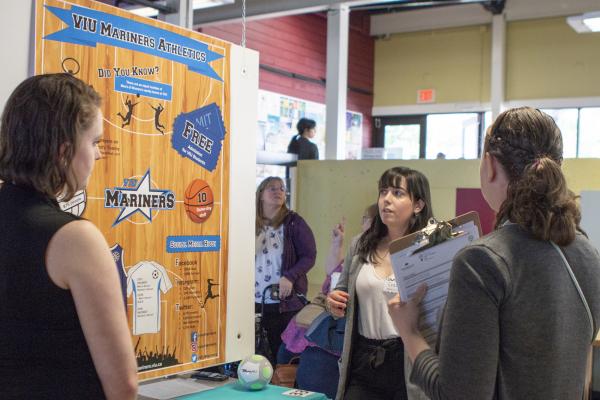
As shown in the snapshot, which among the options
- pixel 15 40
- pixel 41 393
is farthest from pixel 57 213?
pixel 15 40

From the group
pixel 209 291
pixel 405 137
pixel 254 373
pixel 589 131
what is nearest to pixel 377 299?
pixel 254 373

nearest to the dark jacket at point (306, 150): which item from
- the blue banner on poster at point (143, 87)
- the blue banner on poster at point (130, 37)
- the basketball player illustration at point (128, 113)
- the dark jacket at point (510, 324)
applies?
the blue banner on poster at point (130, 37)

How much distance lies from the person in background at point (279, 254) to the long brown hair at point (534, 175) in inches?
120

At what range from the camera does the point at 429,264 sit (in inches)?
60.4

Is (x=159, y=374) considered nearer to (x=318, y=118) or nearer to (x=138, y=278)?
(x=138, y=278)

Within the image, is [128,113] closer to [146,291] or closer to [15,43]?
[15,43]

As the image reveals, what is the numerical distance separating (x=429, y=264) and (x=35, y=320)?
844 millimetres

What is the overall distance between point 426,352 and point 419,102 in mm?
10307

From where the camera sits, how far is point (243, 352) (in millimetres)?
2354

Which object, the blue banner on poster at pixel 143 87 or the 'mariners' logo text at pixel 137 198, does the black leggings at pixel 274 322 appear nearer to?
the 'mariners' logo text at pixel 137 198

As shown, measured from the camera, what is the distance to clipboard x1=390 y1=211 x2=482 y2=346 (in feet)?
4.81

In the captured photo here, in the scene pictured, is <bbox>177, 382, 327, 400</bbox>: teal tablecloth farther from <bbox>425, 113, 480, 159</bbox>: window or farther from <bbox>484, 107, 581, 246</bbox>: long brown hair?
<bbox>425, 113, 480, 159</bbox>: window

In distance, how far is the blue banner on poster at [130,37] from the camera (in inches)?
70.2

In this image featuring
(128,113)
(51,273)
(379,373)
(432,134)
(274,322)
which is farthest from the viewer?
(432,134)
